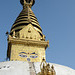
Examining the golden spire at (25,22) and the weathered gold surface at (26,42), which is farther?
the golden spire at (25,22)

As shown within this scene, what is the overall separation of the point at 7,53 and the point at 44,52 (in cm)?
543

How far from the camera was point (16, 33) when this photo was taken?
23.3m

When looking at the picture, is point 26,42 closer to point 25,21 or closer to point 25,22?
point 25,22

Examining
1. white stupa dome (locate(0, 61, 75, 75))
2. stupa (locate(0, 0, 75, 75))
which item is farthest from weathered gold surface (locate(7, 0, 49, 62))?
white stupa dome (locate(0, 61, 75, 75))

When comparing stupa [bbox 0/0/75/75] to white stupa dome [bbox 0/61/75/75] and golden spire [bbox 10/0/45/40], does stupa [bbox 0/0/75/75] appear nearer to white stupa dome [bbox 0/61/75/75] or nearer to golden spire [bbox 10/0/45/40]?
golden spire [bbox 10/0/45/40]

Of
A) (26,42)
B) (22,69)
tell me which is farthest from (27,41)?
(22,69)

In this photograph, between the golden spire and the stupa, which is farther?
the golden spire

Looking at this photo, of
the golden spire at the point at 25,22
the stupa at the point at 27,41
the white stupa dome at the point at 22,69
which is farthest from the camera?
the golden spire at the point at 25,22

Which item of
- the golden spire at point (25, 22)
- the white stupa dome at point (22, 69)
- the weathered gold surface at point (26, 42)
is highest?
the golden spire at point (25, 22)

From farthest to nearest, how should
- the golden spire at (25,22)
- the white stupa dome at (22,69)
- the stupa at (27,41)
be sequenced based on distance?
the golden spire at (25,22)
the stupa at (27,41)
the white stupa dome at (22,69)

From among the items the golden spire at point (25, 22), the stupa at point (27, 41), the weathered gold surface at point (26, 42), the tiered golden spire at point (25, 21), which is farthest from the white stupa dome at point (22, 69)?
the tiered golden spire at point (25, 21)

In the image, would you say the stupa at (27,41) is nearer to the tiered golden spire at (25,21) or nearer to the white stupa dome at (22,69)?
the tiered golden spire at (25,21)

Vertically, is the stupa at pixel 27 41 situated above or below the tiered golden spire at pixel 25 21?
below

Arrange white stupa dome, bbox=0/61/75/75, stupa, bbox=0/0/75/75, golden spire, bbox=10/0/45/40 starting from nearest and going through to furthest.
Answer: white stupa dome, bbox=0/61/75/75 → stupa, bbox=0/0/75/75 → golden spire, bbox=10/0/45/40
